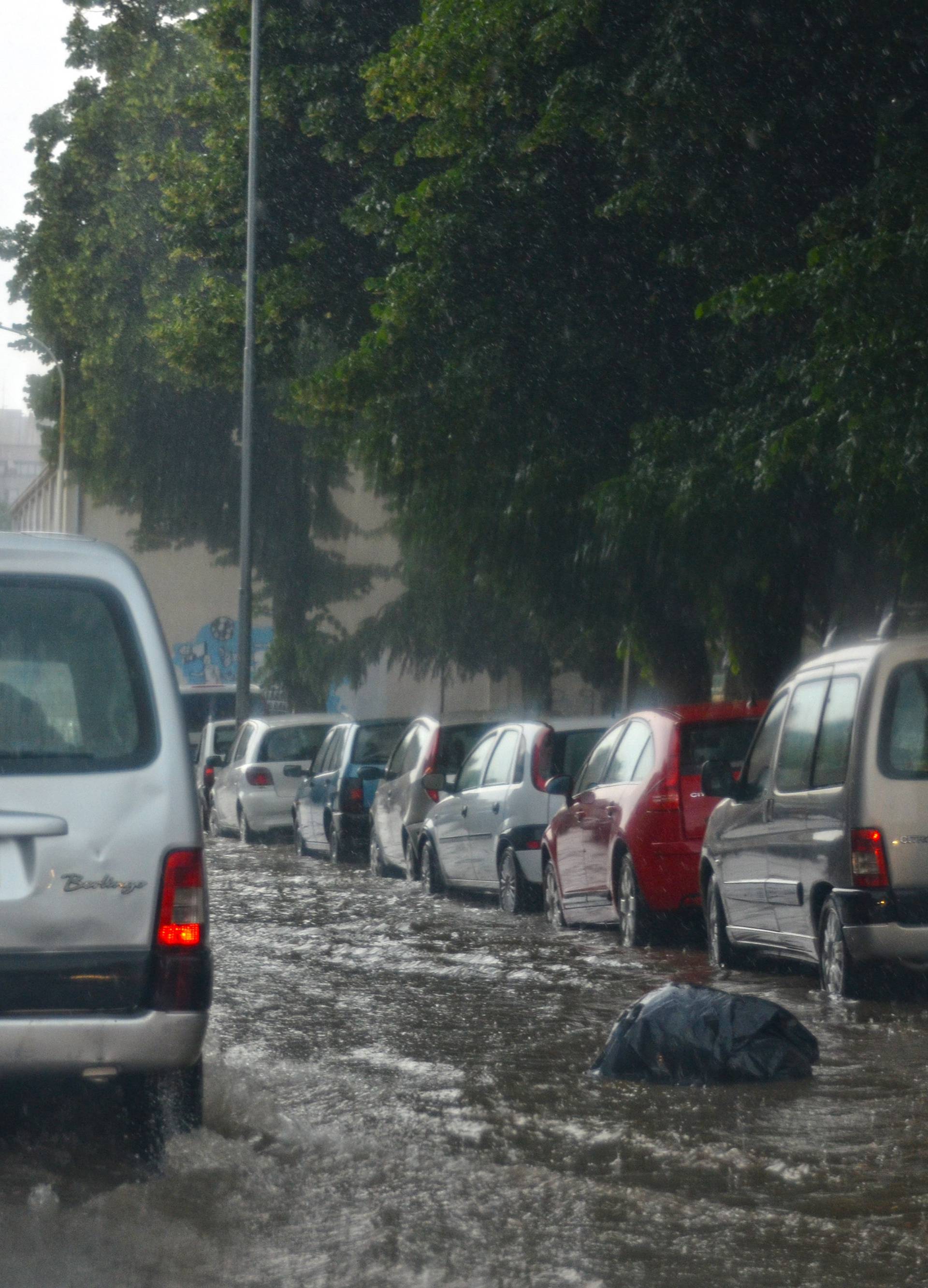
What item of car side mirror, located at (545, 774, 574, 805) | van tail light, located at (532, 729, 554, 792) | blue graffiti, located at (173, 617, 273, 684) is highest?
blue graffiti, located at (173, 617, 273, 684)

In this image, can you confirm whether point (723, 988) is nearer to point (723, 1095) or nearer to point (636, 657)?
point (723, 1095)

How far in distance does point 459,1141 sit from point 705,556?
10321 millimetres

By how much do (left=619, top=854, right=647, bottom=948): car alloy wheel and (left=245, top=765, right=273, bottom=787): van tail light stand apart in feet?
45.6

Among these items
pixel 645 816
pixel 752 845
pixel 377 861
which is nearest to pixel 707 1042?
pixel 752 845

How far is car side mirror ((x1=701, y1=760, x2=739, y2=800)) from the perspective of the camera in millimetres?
11172

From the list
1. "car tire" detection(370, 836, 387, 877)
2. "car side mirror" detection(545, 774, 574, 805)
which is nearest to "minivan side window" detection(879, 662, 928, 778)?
"car side mirror" detection(545, 774, 574, 805)

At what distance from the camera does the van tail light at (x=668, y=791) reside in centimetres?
1277

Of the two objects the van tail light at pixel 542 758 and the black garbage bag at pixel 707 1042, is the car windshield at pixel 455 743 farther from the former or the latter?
the black garbage bag at pixel 707 1042

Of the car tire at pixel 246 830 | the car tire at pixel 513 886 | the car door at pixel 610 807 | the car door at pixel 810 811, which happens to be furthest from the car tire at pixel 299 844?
the car door at pixel 810 811

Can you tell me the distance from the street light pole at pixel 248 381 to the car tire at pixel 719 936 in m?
16.4

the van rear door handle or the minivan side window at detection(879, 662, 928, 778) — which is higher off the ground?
the minivan side window at detection(879, 662, 928, 778)

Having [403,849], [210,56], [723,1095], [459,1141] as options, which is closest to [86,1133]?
[459,1141]

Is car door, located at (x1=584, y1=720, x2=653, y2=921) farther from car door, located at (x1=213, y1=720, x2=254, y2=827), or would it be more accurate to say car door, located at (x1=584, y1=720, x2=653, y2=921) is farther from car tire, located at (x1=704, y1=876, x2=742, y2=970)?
car door, located at (x1=213, y1=720, x2=254, y2=827)

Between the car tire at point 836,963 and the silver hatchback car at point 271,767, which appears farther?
the silver hatchback car at point 271,767
